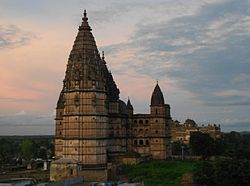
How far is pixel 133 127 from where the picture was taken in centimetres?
8506

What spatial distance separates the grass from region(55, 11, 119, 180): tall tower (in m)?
4.97

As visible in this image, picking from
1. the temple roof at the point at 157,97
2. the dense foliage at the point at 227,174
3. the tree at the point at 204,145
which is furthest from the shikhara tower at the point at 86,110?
the dense foliage at the point at 227,174

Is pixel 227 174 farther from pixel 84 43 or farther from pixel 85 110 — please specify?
pixel 84 43

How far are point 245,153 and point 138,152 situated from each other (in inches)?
899

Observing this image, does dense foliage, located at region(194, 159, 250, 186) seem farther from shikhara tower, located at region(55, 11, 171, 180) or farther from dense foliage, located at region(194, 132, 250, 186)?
shikhara tower, located at region(55, 11, 171, 180)

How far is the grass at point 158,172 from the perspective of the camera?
6178cm

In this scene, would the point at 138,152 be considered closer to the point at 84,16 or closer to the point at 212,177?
the point at 84,16

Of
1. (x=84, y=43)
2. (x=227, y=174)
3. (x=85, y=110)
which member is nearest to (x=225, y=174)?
(x=227, y=174)

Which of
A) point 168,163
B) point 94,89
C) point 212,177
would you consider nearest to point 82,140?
point 94,89

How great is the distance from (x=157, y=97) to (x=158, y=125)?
471cm

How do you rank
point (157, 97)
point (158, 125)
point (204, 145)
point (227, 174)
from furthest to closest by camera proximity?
point (158, 125) → point (157, 97) → point (204, 145) → point (227, 174)

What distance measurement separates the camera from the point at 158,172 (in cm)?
6738

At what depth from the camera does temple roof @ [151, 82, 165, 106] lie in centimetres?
8250

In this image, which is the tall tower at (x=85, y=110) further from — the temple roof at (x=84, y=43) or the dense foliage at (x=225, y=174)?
the dense foliage at (x=225, y=174)
